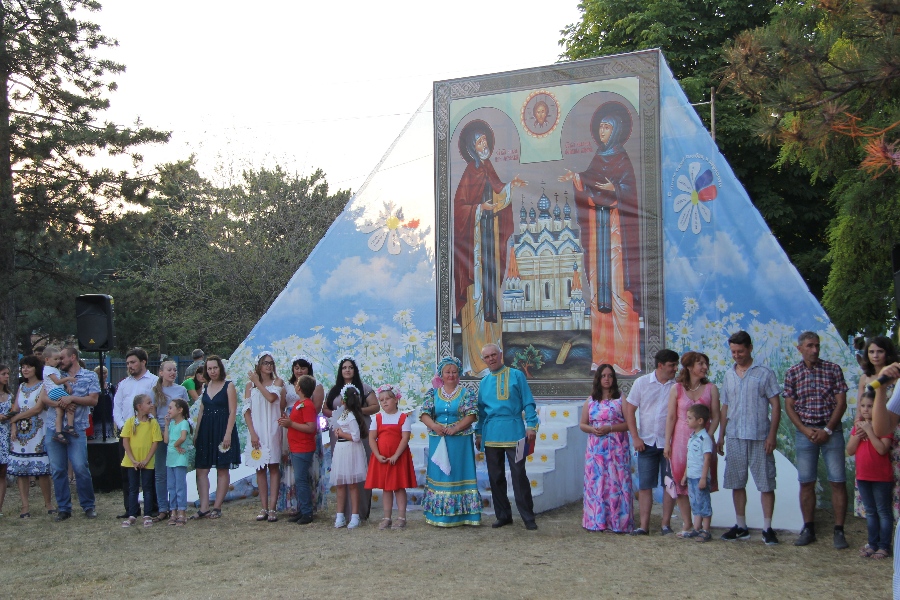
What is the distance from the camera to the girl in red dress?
7.27m

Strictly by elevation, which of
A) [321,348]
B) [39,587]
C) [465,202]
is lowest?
[39,587]

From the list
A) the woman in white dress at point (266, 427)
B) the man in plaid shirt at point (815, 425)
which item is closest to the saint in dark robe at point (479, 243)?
the woman in white dress at point (266, 427)

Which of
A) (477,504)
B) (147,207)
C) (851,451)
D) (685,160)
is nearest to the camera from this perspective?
(851,451)

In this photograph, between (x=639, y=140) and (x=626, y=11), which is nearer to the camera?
(x=639, y=140)

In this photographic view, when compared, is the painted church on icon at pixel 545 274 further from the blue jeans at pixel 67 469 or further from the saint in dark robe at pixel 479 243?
the blue jeans at pixel 67 469

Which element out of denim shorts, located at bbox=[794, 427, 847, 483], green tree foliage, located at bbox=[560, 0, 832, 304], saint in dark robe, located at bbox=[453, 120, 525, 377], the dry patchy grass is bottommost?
the dry patchy grass

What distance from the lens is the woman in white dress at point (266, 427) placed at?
26.0 feet

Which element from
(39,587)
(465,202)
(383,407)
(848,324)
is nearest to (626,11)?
(848,324)

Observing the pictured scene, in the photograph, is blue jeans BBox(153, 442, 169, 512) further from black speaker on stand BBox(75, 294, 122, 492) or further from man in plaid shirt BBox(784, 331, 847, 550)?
man in plaid shirt BBox(784, 331, 847, 550)

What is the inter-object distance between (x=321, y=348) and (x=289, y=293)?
701 mm

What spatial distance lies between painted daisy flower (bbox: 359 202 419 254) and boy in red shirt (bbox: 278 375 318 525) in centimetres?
244

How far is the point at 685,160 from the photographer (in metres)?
8.54

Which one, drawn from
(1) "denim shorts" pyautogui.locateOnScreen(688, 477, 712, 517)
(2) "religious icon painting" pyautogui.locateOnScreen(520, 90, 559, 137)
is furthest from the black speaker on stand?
(1) "denim shorts" pyautogui.locateOnScreen(688, 477, 712, 517)

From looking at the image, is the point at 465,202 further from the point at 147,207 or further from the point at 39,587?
the point at 147,207
